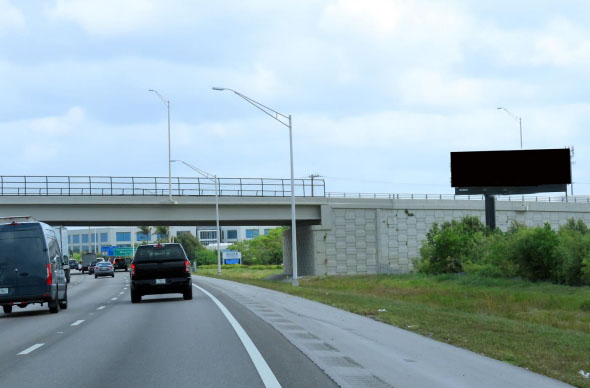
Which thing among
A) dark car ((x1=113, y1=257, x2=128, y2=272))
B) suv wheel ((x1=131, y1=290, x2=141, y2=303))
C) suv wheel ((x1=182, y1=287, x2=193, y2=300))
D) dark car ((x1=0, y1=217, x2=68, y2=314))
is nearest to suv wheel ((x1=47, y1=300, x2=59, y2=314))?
dark car ((x1=0, y1=217, x2=68, y2=314))

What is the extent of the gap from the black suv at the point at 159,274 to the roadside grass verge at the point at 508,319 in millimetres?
4793

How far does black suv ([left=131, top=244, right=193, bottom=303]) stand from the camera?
29297mm

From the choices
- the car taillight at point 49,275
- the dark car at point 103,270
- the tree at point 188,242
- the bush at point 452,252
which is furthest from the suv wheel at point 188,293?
the tree at point 188,242

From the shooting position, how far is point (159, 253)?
98.6 ft

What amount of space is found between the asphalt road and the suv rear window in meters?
6.80

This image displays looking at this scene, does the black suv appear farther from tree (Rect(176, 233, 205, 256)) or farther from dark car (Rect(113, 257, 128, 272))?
tree (Rect(176, 233, 205, 256))

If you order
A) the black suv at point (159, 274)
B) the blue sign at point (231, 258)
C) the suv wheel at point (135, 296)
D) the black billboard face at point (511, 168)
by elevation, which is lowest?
the blue sign at point (231, 258)

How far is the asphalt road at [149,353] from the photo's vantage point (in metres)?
10.6

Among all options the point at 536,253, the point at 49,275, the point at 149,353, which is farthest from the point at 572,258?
the point at 149,353

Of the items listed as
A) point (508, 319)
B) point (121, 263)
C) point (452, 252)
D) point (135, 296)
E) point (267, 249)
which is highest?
point (452, 252)

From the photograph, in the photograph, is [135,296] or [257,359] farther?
[135,296]

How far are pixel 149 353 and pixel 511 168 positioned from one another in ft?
144

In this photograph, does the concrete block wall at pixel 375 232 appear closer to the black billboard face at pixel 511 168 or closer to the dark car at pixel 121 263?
the black billboard face at pixel 511 168

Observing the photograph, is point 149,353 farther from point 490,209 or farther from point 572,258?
point 490,209
